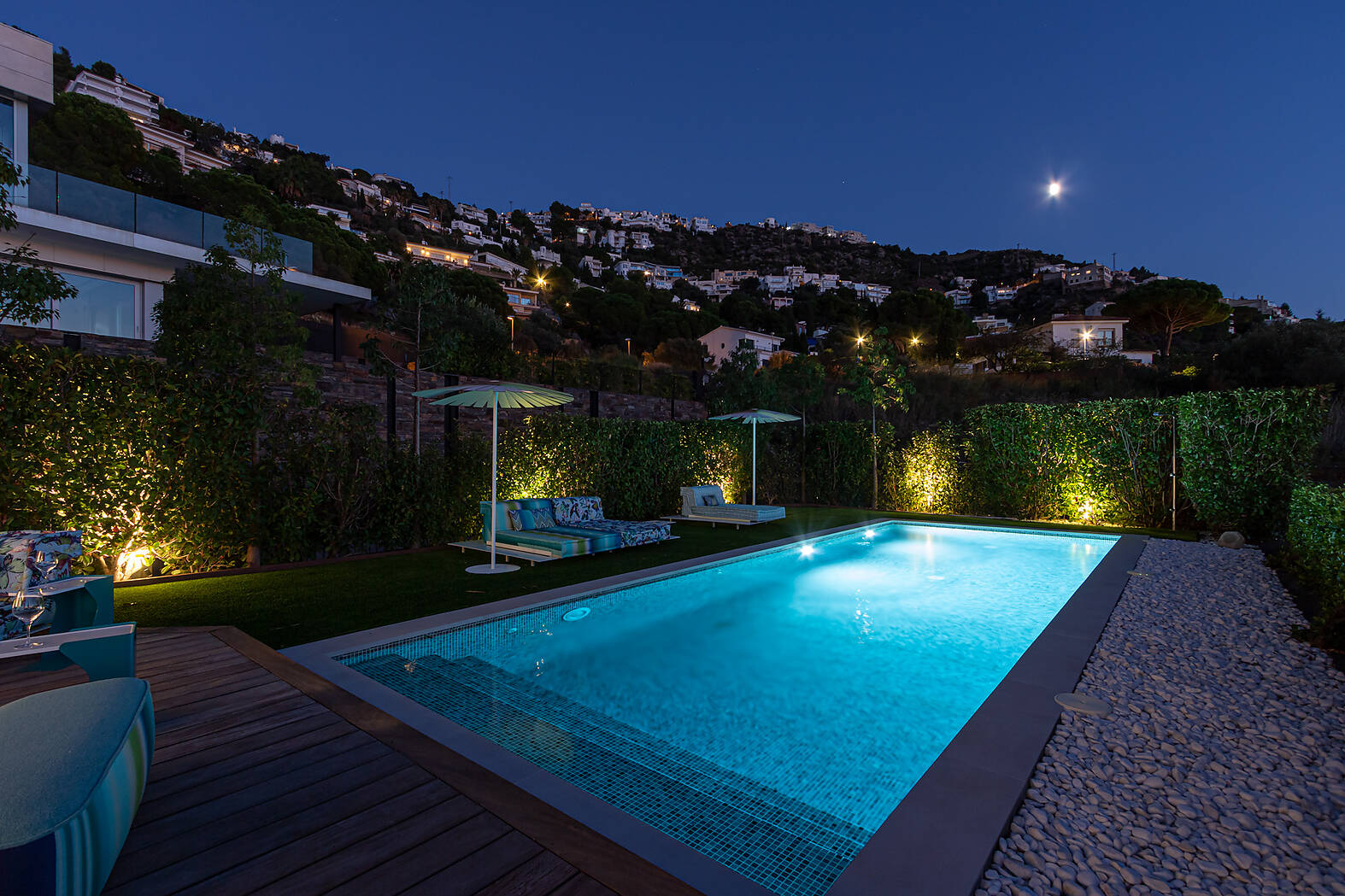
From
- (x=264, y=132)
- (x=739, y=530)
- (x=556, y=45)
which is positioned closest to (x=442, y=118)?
(x=264, y=132)

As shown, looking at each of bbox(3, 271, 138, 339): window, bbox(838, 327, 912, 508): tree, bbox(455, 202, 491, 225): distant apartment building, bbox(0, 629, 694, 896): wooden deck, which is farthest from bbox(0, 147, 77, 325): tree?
bbox(455, 202, 491, 225): distant apartment building

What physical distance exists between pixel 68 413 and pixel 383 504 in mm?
3289

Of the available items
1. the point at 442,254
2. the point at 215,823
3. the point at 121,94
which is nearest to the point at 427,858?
the point at 215,823

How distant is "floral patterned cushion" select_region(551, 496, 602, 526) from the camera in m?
9.08

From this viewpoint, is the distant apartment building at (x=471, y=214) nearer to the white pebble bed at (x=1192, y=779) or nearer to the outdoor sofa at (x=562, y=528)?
the outdoor sofa at (x=562, y=528)

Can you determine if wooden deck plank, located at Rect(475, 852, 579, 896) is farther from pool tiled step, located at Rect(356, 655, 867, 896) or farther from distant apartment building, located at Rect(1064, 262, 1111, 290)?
distant apartment building, located at Rect(1064, 262, 1111, 290)

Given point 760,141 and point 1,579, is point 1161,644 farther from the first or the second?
point 760,141

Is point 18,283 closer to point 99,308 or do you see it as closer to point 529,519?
point 529,519

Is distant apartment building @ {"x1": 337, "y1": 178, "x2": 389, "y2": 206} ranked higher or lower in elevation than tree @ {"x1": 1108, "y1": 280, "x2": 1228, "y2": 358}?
higher

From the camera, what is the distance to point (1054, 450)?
1226 centimetres

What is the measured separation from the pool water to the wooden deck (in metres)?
0.59

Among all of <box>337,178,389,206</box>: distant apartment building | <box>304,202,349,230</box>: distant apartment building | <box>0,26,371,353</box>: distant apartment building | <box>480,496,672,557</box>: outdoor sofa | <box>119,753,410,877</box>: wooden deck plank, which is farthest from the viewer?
<box>337,178,389,206</box>: distant apartment building

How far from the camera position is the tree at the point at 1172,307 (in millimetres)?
34312

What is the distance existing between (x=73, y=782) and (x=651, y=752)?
242cm
